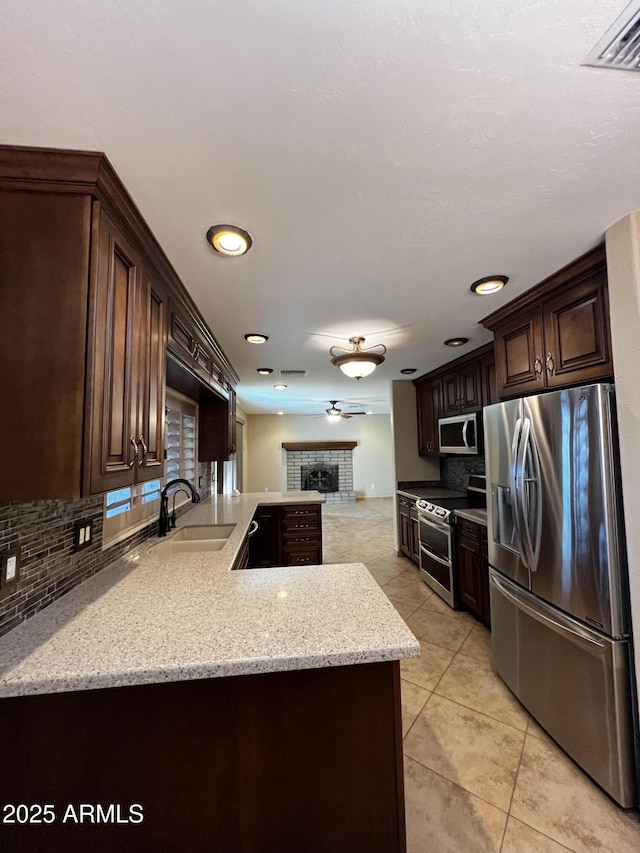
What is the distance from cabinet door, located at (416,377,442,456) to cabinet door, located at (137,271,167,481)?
3.45m

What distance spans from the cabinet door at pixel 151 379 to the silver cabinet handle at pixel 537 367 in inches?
80.8

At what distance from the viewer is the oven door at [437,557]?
3.23 m

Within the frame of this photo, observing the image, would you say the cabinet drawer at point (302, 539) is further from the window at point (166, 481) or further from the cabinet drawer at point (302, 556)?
the window at point (166, 481)

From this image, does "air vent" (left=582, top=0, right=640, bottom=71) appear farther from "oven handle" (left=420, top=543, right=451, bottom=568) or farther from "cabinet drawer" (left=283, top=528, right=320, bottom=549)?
"cabinet drawer" (left=283, top=528, right=320, bottom=549)

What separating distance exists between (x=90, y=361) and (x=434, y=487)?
4537mm

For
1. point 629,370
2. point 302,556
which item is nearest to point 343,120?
point 629,370

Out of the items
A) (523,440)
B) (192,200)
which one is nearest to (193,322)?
(192,200)

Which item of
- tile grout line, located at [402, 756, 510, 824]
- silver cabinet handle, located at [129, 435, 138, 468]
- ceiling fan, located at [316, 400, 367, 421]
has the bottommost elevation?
tile grout line, located at [402, 756, 510, 824]

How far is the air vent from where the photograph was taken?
70 cm

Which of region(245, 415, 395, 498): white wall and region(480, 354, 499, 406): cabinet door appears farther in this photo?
region(245, 415, 395, 498): white wall

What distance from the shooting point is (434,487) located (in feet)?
15.7

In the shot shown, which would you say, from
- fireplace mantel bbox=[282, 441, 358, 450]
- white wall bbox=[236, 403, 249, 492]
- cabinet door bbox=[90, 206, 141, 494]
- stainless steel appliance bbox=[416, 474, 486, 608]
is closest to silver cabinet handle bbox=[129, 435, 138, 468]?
cabinet door bbox=[90, 206, 141, 494]

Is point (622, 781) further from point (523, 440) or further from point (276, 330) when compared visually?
point (276, 330)

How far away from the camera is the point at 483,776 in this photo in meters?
1.59
